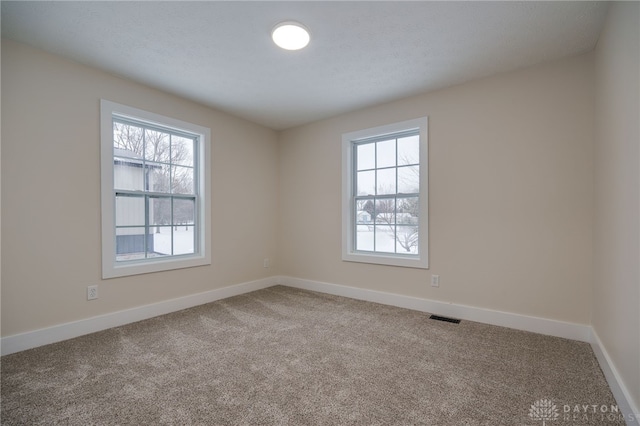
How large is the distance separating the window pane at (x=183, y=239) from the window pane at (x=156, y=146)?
831 mm

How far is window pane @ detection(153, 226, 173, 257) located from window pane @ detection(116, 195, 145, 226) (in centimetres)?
20

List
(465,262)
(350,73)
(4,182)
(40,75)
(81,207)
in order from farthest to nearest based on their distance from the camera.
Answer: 1. (465,262)
2. (350,73)
3. (81,207)
4. (40,75)
5. (4,182)

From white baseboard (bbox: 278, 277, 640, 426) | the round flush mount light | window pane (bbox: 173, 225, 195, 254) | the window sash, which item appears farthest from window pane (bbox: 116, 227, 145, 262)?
the window sash

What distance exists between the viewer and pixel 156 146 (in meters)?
3.31

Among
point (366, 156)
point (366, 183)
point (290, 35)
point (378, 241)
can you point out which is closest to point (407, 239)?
point (378, 241)

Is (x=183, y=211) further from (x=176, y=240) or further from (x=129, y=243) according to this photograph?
(x=129, y=243)

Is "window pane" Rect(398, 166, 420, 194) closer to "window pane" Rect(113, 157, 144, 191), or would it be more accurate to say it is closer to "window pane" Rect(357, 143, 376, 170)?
"window pane" Rect(357, 143, 376, 170)

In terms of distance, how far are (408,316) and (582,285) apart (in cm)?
154

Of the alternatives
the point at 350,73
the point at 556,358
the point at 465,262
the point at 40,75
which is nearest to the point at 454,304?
the point at 465,262

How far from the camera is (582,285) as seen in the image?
2.52m

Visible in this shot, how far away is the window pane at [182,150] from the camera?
3489 millimetres

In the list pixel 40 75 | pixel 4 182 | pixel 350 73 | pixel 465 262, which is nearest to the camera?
pixel 4 182

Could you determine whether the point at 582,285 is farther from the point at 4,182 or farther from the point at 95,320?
the point at 4,182

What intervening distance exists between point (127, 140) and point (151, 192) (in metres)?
0.59
